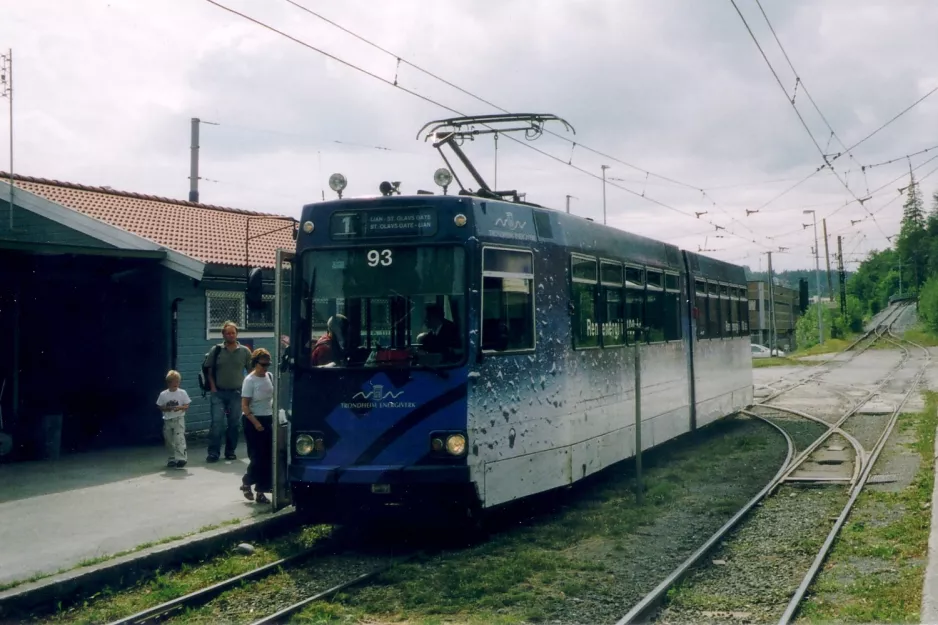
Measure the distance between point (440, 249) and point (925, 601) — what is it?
4708 mm

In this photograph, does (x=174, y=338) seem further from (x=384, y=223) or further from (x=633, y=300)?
(x=384, y=223)

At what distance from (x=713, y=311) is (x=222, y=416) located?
888cm

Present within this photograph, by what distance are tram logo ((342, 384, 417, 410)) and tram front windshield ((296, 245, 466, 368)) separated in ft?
0.82

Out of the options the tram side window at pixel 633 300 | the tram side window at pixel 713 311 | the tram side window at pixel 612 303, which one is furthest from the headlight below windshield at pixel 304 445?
the tram side window at pixel 713 311

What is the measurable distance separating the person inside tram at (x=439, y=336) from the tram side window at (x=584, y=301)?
2.16 metres

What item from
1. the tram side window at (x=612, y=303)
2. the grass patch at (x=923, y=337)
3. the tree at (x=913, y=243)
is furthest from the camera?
the tree at (x=913, y=243)

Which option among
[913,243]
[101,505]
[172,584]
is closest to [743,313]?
[101,505]

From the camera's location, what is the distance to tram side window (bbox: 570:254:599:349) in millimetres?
10344

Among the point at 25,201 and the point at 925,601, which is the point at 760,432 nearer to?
the point at 925,601

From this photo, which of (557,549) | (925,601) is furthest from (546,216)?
(925,601)

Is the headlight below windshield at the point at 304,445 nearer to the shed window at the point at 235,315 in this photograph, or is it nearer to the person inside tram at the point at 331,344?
the person inside tram at the point at 331,344

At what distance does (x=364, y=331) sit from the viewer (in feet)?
28.7

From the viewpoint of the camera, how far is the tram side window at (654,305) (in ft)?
43.2

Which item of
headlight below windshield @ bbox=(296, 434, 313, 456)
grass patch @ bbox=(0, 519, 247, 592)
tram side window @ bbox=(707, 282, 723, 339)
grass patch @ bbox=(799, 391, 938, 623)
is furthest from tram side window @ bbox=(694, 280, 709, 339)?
grass patch @ bbox=(0, 519, 247, 592)
